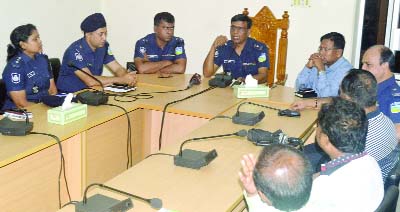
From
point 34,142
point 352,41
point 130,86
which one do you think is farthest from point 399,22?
point 34,142

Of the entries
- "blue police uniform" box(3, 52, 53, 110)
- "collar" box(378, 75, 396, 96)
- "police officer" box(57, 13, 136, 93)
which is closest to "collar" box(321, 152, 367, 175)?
"collar" box(378, 75, 396, 96)

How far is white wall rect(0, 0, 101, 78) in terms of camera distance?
169 inches

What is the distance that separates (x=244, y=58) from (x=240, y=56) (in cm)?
4

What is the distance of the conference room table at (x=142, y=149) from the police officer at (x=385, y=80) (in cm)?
42

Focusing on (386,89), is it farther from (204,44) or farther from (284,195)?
(204,44)

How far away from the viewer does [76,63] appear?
12.2 feet

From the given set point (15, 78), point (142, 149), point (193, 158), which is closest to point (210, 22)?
point (142, 149)

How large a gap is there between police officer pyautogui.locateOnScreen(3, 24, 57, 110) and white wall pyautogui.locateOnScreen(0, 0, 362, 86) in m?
0.91

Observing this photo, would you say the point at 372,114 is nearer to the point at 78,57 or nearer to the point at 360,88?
the point at 360,88

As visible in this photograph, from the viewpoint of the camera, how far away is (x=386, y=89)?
3.03m

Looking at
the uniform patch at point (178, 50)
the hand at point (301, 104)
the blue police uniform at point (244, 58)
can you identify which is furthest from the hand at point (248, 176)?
the uniform patch at point (178, 50)

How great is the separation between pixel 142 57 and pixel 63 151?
6.08 feet

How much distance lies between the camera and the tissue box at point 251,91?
132 inches

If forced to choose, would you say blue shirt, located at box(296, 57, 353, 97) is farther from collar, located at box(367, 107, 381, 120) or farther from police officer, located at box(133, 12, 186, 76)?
police officer, located at box(133, 12, 186, 76)
